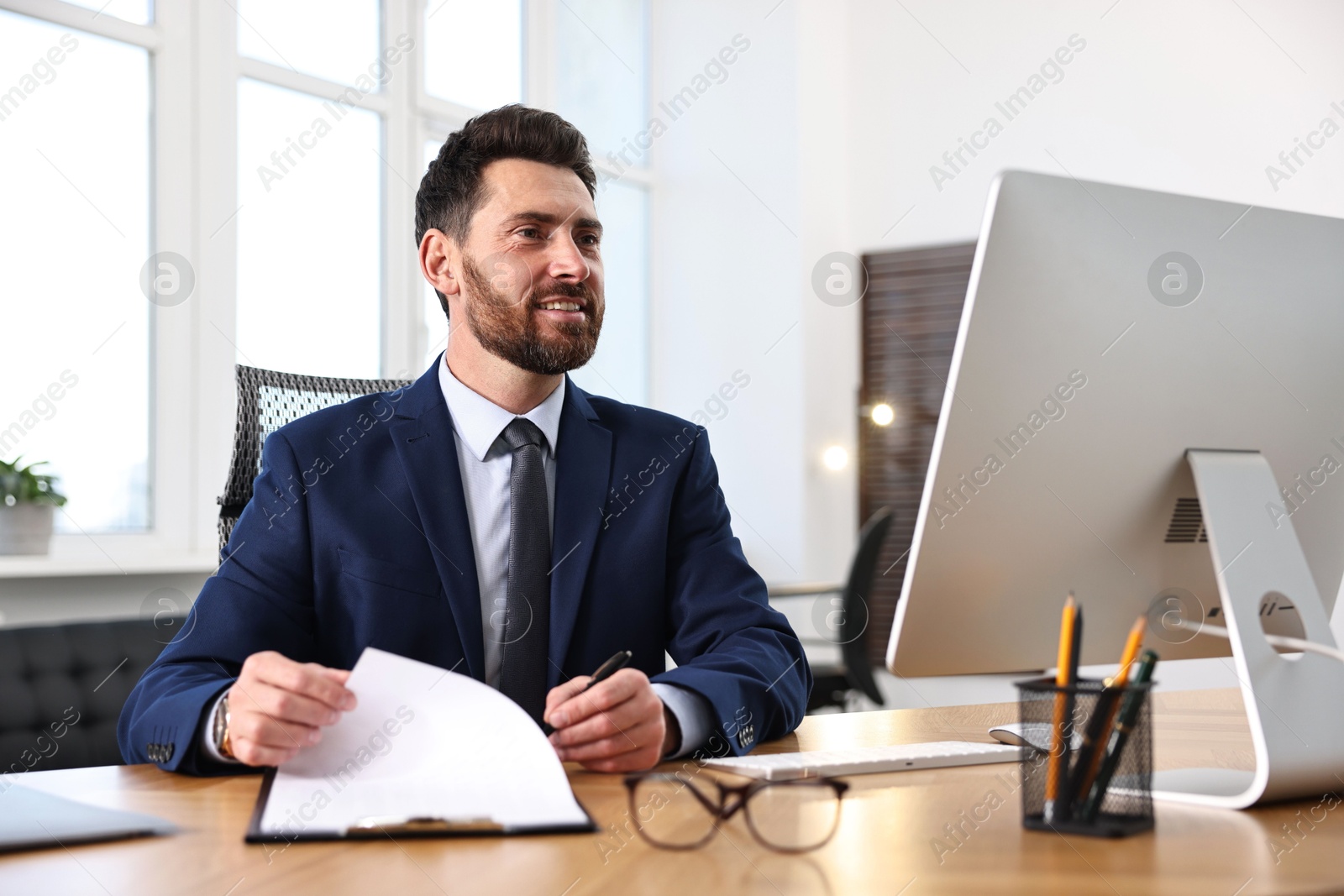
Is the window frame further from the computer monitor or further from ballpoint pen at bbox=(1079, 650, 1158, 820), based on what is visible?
ballpoint pen at bbox=(1079, 650, 1158, 820)

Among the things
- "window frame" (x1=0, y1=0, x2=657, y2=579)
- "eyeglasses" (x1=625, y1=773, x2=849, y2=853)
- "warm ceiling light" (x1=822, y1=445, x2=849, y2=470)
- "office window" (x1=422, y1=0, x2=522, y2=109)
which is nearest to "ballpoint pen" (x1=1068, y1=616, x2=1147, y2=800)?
"eyeglasses" (x1=625, y1=773, x2=849, y2=853)

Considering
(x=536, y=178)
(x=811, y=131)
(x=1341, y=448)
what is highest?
(x=811, y=131)

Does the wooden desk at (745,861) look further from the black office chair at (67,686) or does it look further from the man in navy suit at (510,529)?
the black office chair at (67,686)

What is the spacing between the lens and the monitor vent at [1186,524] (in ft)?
3.34

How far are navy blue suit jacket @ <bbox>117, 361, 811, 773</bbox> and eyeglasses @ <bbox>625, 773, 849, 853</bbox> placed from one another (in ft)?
0.97

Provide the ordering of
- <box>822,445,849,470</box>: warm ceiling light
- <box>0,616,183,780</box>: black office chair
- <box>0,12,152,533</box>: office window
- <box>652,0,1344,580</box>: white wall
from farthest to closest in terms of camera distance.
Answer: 1. <box>822,445,849,470</box>: warm ceiling light
2. <box>652,0,1344,580</box>: white wall
3. <box>0,12,152,533</box>: office window
4. <box>0,616,183,780</box>: black office chair

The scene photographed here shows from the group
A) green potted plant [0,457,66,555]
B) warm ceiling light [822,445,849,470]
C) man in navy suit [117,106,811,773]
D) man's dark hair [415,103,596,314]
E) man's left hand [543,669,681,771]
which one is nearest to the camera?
man's left hand [543,669,681,771]

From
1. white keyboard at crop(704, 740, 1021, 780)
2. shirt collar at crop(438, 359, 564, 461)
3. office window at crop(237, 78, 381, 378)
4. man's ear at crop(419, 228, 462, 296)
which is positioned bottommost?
white keyboard at crop(704, 740, 1021, 780)

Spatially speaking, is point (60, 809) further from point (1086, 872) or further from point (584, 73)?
point (584, 73)

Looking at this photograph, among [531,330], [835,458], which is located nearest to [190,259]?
[531,330]

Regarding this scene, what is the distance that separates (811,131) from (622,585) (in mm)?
4425

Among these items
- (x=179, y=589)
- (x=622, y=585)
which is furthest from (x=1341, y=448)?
(x=179, y=589)

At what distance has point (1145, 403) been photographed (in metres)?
0.97

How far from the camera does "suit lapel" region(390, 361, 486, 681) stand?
1.37m
